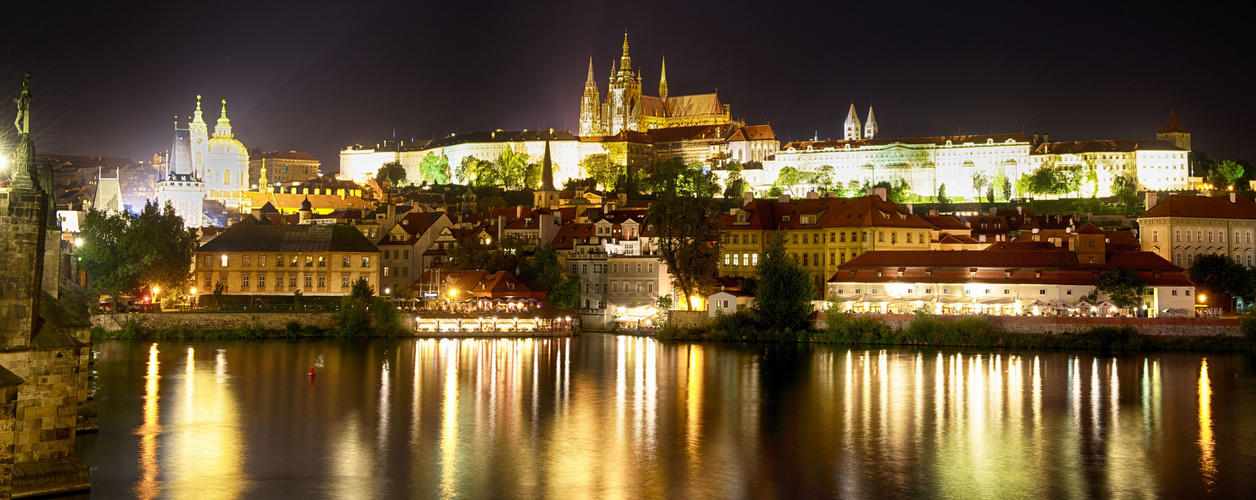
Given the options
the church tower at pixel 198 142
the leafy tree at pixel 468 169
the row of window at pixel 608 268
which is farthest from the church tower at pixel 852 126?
the row of window at pixel 608 268

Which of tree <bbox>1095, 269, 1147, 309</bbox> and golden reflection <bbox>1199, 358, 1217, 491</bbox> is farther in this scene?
tree <bbox>1095, 269, 1147, 309</bbox>

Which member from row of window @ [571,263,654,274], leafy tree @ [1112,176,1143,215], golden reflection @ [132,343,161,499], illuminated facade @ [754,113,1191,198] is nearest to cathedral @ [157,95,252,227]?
illuminated facade @ [754,113,1191,198]

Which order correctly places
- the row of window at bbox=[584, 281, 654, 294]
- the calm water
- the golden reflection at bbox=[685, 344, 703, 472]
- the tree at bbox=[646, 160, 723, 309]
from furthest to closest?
1. the row of window at bbox=[584, 281, 654, 294]
2. the tree at bbox=[646, 160, 723, 309]
3. the golden reflection at bbox=[685, 344, 703, 472]
4. the calm water

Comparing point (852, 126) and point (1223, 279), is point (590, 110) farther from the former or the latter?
point (1223, 279)

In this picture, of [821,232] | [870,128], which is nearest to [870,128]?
[870,128]

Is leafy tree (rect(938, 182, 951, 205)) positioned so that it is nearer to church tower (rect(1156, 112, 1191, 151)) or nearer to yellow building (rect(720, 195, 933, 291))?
church tower (rect(1156, 112, 1191, 151))

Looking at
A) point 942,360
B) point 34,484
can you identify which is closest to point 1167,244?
point 942,360

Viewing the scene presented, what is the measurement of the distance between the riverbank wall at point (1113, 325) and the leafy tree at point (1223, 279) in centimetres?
793

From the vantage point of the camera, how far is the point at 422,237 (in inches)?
2450

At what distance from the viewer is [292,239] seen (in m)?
56.5

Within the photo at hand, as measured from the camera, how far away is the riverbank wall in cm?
4344

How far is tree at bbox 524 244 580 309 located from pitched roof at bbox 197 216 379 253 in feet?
24.4

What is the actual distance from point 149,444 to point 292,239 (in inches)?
1323

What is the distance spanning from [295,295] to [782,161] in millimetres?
92702
